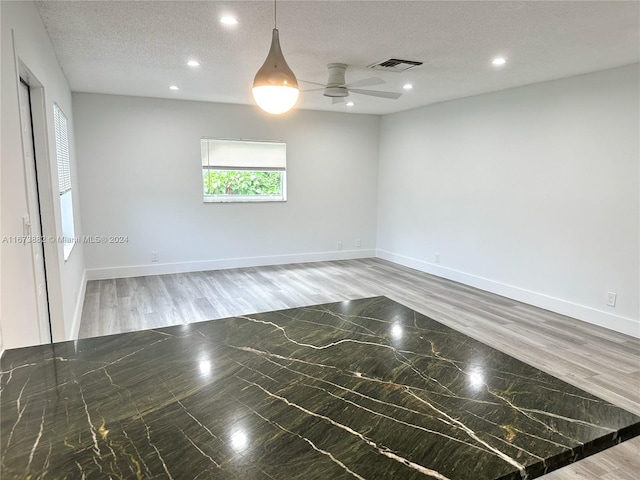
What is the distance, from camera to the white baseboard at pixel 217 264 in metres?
5.62

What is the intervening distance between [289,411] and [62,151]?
3.83 m

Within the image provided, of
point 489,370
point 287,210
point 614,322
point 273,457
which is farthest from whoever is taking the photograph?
point 287,210

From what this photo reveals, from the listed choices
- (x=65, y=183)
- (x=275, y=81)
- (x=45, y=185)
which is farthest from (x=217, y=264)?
(x=275, y=81)

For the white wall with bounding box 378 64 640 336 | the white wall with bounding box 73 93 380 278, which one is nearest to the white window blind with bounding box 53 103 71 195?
the white wall with bounding box 73 93 380 278

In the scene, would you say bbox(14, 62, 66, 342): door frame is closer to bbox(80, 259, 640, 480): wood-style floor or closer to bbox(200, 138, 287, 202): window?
bbox(80, 259, 640, 480): wood-style floor

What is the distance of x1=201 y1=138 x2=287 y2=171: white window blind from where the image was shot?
5.97m

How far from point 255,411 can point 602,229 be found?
4.22 meters

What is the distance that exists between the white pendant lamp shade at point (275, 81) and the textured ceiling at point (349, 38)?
999mm

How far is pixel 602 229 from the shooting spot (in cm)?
390

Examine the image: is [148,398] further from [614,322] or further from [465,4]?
[614,322]

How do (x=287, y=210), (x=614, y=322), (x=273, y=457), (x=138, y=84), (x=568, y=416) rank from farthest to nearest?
(x=287, y=210)
(x=138, y=84)
(x=614, y=322)
(x=568, y=416)
(x=273, y=457)

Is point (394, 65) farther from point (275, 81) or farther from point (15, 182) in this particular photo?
point (15, 182)

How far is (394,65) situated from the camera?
3.69 metres

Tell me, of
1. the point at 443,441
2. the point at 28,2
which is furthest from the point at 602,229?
the point at 28,2
